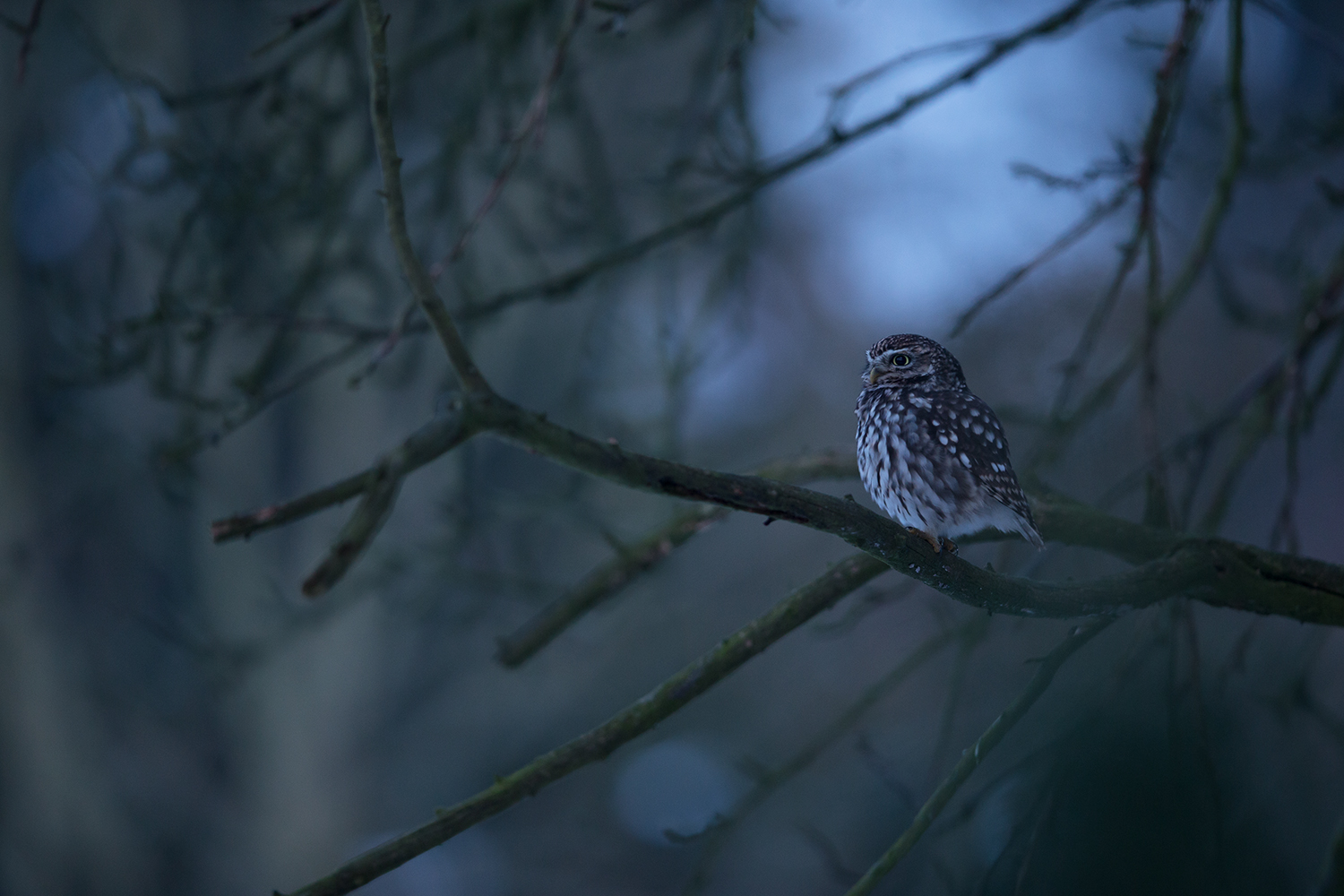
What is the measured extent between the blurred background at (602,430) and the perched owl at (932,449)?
24 cm

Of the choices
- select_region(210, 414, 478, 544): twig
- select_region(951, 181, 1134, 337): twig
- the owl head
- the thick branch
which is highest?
select_region(951, 181, 1134, 337): twig

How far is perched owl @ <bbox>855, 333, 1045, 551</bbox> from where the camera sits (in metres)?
2.19

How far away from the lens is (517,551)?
420 cm

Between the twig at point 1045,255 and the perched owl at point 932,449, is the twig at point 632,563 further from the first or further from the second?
the twig at point 1045,255

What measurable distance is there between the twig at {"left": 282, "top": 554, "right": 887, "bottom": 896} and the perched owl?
0.29 metres

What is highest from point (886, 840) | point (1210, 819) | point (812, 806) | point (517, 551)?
point (517, 551)

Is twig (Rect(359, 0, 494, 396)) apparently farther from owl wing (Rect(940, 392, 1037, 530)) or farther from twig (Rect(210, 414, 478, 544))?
owl wing (Rect(940, 392, 1037, 530))

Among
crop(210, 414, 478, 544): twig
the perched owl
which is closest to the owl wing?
the perched owl

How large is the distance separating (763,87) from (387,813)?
261 inches

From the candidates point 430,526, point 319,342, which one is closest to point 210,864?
point 430,526

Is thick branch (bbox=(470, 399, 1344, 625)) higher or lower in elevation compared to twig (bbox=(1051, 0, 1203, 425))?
lower

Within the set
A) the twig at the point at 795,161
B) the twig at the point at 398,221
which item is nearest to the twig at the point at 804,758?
the twig at the point at 795,161

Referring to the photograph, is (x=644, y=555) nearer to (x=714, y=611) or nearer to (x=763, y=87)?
(x=763, y=87)

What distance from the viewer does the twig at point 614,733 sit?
168 cm
